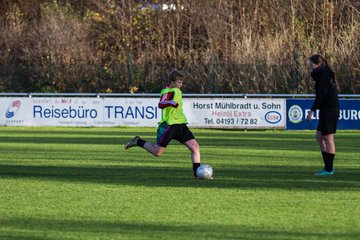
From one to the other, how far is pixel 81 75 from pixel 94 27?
219 inches

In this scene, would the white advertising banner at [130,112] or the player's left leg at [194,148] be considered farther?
the white advertising banner at [130,112]

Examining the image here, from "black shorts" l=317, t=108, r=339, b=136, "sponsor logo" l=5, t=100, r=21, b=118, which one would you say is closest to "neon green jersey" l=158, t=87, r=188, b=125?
"black shorts" l=317, t=108, r=339, b=136

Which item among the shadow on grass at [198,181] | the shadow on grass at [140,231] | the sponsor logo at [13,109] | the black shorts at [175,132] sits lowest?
the sponsor logo at [13,109]

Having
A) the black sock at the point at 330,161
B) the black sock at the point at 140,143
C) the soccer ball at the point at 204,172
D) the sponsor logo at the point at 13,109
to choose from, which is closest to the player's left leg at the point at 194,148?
the soccer ball at the point at 204,172

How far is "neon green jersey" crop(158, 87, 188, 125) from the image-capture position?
1572cm

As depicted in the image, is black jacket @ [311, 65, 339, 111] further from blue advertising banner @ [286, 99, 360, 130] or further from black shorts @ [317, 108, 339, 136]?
blue advertising banner @ [286, 99, 360, 130]

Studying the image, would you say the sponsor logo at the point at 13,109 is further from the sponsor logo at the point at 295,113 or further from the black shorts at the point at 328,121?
the black shorts at the point at 328,121

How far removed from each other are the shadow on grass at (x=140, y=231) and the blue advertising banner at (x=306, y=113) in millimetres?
24784

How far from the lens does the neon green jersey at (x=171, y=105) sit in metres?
15.7

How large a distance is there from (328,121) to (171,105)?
2529 mm

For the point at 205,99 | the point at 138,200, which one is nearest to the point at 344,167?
the point at 138,200

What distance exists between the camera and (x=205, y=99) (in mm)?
36531

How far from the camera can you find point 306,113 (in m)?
35.3

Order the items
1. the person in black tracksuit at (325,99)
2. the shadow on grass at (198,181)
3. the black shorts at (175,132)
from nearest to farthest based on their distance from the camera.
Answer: the shadow on grass at (198,181), the black shorts at (175,132), the person in black tracksuit at (325,99)
